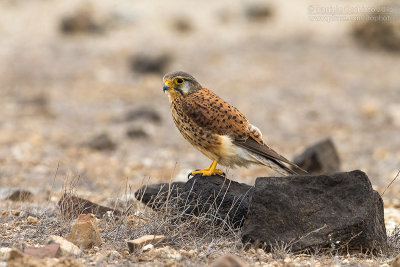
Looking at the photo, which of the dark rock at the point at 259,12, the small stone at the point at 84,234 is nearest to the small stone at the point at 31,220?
the small stone at the point at 84,234

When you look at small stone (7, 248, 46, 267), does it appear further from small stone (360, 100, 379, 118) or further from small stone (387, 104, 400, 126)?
small stone (360, 100, 379, 118)

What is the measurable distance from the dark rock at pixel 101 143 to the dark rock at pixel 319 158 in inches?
152

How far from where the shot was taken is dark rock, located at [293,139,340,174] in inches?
348

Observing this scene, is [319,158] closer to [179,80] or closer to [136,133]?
[179,80]

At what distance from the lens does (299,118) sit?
46.3 ft

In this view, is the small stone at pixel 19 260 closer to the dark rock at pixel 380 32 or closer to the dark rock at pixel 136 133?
the dark rock at pixel 136 133

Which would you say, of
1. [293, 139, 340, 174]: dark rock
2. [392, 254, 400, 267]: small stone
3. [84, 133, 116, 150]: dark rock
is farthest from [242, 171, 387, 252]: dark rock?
[84, 133, 116, 150]: dark rock

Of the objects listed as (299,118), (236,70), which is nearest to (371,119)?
(299,118)

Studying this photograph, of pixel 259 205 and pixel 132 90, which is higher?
pixel 259 205

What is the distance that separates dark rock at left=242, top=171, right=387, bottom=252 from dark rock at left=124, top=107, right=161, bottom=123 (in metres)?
8.67

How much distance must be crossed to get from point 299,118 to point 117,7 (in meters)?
12.4

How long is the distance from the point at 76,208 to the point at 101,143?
19.2 feet

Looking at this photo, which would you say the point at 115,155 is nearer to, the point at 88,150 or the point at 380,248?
the point at 88,150

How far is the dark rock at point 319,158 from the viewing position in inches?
348
